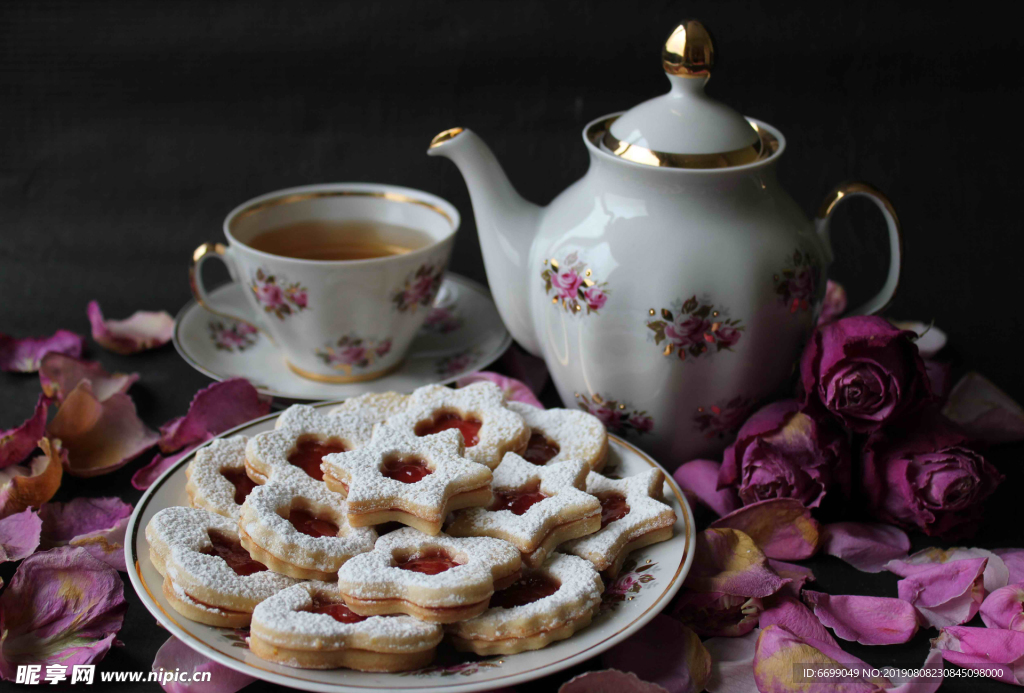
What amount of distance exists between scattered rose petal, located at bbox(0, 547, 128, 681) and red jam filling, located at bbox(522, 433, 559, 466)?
0.40 metres

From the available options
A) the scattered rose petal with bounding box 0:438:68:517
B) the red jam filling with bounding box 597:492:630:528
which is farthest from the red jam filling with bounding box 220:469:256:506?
the red jam filling with bounding box 597:492:630:528

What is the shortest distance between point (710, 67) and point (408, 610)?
0.62m

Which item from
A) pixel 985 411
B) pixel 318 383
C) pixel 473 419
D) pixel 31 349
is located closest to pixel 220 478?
pixel 473 419

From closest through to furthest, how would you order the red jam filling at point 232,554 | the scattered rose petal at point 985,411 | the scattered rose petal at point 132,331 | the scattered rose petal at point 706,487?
the red jam filling at point 232,554 → the scattered rose petal at point 706,487 → the scattered rose petal at point 985,411 → the scattered rose petal at point 132,331

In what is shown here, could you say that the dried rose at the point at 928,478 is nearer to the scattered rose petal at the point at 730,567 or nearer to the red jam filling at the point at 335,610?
the scattered rose petal at the point at 730,567

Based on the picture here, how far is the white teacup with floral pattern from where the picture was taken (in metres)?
1.19

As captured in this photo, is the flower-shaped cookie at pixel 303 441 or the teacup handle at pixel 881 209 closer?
the flower-shaped cookie at pixel 303 441

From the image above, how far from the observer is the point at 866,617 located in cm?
88

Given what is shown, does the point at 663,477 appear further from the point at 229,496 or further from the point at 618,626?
the point at 229,496

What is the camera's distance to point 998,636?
0.83 meters

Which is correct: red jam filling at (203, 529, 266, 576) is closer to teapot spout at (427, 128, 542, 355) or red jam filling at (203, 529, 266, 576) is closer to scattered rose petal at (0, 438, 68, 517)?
scattered rose petal at (0, 438, 68, 517)

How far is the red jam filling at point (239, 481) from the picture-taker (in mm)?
913

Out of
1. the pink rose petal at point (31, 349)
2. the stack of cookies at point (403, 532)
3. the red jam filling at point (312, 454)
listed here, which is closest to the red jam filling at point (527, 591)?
the stack of cookies at point (403, 532)

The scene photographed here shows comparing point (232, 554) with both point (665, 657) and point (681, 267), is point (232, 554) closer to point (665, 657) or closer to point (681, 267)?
point (665, 657)
